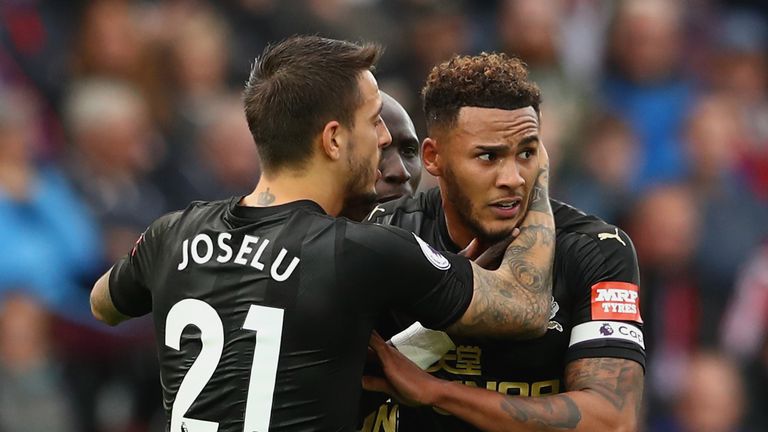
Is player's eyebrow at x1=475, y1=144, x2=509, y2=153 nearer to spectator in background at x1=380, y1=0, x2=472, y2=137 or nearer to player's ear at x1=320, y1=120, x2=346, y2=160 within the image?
player's ear at x1=320, y1=120, x2=346, y2=160

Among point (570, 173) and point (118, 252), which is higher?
point (570, 173)

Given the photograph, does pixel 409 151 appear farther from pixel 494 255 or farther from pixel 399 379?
pixel 399 379

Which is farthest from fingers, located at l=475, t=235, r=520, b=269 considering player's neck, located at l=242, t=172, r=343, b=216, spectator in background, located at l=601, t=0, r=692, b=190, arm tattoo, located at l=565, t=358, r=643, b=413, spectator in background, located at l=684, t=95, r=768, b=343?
spectator in background, located at l=601, t=0, r=692, b=190

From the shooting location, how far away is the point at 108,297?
446cm

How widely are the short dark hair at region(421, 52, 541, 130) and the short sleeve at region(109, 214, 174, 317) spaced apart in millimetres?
1027

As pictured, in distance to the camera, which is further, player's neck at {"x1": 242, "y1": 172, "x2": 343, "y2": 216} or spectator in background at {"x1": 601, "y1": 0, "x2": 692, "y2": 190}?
spectator in background at {"x1": 601, "y1": 0, "x2": 692, "y2": 190}

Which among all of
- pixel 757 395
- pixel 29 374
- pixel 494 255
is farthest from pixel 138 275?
pixel 757 395

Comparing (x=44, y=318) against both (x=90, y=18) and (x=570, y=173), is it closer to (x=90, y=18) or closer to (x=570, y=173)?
(x=90, y=18)

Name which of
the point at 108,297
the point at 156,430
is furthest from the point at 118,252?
the point at 108,297

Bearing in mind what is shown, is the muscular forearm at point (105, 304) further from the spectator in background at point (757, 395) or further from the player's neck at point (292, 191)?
the spectator in background at point (757, 395)

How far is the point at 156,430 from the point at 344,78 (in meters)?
4.23

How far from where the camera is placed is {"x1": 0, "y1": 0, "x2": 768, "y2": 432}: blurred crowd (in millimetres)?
7535

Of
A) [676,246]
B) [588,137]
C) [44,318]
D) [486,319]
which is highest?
[588,137]

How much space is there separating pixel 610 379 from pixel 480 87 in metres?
1.07
